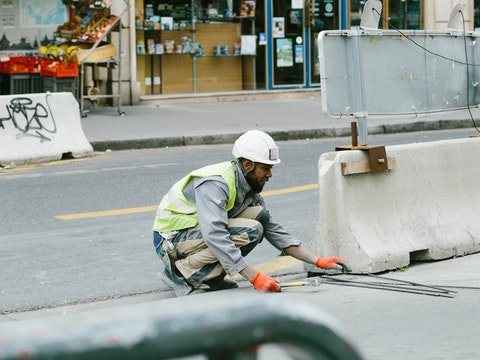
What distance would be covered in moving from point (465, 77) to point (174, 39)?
12199 mm

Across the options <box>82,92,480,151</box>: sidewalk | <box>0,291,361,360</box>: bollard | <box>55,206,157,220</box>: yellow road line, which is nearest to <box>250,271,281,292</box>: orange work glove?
<box>55,206,157,220</box>: yellow road line

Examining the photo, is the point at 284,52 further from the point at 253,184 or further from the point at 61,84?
the point at 253,184

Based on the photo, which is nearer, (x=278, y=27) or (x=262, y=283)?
(x=262, y=283)

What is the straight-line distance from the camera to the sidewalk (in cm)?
1420

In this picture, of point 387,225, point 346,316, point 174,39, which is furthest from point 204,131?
point 346,316

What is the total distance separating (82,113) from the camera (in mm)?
16719

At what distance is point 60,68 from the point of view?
1611 cm

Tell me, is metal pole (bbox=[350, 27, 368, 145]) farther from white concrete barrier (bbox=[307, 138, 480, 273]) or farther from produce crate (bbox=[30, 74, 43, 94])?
produce crate (bbox=[30, 74, 43, 94])

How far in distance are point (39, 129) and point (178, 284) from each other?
694 cm

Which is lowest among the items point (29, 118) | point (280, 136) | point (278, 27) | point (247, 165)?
point (247, 165)

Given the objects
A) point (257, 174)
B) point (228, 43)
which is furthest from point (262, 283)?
point (228, 43)

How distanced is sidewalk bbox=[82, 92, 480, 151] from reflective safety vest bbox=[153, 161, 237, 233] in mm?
7584

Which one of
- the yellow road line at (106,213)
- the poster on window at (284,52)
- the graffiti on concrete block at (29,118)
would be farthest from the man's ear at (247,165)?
the poster on window at (284,52)

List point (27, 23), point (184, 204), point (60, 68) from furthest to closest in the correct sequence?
point (27, 23)
point (60, 68)
point (184, 204)
